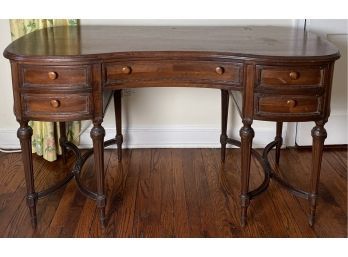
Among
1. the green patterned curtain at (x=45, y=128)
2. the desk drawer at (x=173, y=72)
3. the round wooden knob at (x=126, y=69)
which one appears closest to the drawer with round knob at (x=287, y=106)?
the desk drawer at (x=173, y=72)

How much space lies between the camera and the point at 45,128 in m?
2.79

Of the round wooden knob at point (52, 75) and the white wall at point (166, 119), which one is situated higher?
the round wooden knob at point (52, 75)

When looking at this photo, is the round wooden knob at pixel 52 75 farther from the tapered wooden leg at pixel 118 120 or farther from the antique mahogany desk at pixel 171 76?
the tapered wooden leg at pixel 118 120

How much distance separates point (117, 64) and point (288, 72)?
0.74 metres

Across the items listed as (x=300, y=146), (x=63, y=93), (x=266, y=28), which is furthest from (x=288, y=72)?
(x=300, y=146)

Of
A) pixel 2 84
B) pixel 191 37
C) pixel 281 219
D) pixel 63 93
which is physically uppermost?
pixel 191 37

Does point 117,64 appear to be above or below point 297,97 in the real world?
above

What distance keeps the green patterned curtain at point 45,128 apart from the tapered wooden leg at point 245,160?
120 cm

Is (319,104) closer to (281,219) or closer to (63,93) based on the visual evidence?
(281,219)

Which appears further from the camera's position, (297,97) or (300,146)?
(300,146)

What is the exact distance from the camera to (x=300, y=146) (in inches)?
119

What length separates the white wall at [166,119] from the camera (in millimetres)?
2914

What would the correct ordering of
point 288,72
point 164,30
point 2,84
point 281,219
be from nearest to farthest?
1. point 288,72
2. point 281,219
3. point 164,30
4. point 2,84
